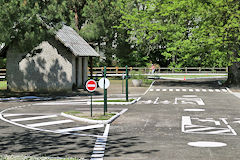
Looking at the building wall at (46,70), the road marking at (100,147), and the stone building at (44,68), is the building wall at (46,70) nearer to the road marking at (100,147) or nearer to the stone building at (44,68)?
the stone building at (44,68)

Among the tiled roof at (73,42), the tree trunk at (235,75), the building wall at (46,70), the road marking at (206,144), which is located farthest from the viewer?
the tree trunk at (235,75)

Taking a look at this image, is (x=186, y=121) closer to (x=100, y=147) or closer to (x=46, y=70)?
(x=100, y=147)

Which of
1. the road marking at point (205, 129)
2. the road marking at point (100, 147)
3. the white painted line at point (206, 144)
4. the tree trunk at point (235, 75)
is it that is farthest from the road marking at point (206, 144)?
the tree trunk at point (235, 75)

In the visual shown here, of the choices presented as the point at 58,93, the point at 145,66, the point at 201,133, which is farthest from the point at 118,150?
the point at 145,66

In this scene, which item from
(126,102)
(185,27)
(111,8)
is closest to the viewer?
(126,102)

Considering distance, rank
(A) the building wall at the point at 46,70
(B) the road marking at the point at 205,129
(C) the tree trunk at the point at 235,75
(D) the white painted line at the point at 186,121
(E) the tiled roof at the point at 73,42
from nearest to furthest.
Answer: (B) the road marking at the point at 205,129
(D) the white painted line at the point at 186,121
(E) the tiled roof at the point at 73,42
(A) the building wall at the point at 46,70
(C) the tree trunk at the point at 235,75

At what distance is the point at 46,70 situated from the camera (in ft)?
123

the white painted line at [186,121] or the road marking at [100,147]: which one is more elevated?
the white painted line at [186,121]

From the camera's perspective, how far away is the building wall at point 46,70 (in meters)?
37.3

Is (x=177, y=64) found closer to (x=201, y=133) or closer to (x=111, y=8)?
(x=111, y=8)

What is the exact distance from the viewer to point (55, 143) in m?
13.4

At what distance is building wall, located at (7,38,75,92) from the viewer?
37344 millimetres

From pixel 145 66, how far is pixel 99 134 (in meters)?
56.4

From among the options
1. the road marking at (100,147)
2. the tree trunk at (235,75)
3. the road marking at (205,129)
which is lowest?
the road marking at (100,147)
